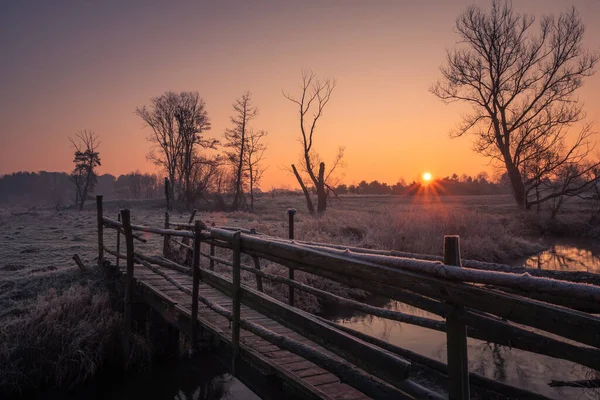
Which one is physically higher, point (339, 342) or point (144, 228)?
point (144, 228)

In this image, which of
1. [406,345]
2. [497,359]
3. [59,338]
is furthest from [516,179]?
[59,338]

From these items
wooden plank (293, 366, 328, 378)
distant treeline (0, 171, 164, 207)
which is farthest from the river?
distant treeline (0, 171, 164, 207)

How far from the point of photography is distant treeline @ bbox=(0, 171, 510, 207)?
228ft

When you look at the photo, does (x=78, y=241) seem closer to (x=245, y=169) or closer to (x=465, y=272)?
(x=465, y=272)

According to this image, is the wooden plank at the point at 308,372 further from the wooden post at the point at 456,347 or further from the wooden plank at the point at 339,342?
the wooden post at the point at 456,347

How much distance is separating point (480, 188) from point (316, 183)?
47.3 m

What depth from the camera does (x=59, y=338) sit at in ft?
22.7

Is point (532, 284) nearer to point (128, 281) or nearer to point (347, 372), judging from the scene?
point (347, 372)

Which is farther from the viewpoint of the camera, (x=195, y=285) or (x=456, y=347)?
(x=195, y=285)

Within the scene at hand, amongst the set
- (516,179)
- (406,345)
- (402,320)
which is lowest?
(406,345)

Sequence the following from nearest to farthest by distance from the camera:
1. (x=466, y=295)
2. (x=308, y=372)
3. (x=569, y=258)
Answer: (x=466, y=295) → (x=308, y=372) → (x=569, y=258)

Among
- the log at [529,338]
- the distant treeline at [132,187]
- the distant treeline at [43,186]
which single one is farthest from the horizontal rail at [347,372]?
the distant treeline at [43,186]

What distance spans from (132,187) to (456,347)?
104m

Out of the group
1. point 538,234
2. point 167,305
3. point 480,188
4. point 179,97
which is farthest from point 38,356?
point 480,188
